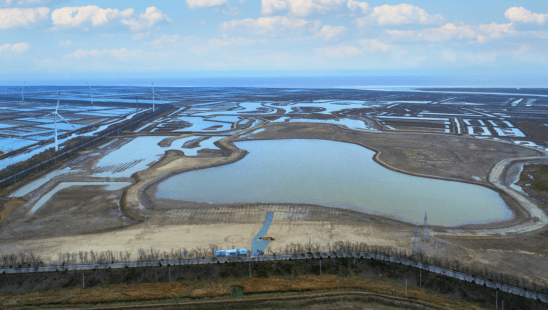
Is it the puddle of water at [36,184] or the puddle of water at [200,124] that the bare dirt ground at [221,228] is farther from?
the puddle of water at [200,124]

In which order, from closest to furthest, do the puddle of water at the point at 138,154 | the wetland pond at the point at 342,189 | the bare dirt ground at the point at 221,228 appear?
the bare dirt ground at the point at 221,228 → the wetland pond at the point at 342,189 → the puddle of water at the point at 138,154

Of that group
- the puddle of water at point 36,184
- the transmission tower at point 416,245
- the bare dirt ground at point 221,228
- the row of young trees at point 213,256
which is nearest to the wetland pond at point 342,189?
the bare dirt ground at point 221,228

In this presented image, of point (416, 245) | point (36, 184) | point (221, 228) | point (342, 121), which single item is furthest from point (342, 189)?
point (342, 121)

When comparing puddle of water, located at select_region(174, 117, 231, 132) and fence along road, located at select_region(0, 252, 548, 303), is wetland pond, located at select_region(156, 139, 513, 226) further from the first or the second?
puddle of water, located at select_region(174, 117, 231, 132)

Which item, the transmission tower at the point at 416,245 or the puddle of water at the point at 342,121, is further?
the puddle of water at the point at 342,121

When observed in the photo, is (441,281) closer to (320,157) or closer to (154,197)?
(154,197)

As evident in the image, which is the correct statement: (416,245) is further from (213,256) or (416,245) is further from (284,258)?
(213,256)

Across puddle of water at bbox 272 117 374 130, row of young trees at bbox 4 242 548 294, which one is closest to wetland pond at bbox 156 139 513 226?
row of young trees at bbox 4 242 548 294

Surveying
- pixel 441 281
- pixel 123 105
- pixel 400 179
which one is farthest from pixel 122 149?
pixel 123 105
